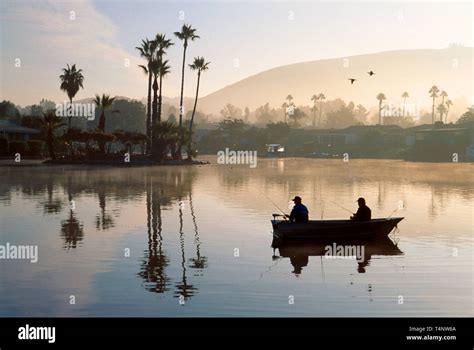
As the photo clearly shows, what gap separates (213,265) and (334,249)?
16.8 ft

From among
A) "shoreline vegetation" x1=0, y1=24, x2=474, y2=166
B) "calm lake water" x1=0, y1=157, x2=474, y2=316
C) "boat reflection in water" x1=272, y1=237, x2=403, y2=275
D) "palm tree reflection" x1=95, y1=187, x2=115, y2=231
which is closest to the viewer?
"calm lake water" x1=0, y1=157, x2=474, y2=316

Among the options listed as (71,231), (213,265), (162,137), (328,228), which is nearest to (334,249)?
(328,228)

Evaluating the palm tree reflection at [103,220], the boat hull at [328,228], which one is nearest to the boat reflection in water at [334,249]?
the boat hull at [328,228]

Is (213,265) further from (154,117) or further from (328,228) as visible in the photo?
(154,117)

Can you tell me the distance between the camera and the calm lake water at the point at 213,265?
46.0 feet

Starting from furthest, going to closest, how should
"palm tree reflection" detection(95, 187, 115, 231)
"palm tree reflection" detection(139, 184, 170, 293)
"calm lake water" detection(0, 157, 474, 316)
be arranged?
"palm tree reflection" detection(95, 187, 115, 231)
"palm tree reflection" detection(139, 184, 170, 293)
"calm lake water" detection(0, 157, 474, 316)

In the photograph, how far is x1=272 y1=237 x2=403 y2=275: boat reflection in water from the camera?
20.1 meters

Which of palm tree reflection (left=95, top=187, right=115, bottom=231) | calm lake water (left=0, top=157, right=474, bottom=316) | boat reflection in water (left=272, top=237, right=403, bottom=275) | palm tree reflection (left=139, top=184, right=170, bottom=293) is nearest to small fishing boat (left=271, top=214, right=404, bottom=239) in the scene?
boat reflection in water (left=272, top=237, right=403, bottom=275)

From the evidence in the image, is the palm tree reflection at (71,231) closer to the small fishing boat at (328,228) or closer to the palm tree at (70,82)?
the small fishing boat at (328,228)

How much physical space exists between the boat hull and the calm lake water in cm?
55

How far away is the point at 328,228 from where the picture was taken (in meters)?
21.9

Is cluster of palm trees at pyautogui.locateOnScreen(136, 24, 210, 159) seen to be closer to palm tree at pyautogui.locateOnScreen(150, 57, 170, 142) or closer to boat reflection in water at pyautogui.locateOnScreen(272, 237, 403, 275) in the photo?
palm tree at pyautogui.locateOnScreen(150, 57, 170, 142)

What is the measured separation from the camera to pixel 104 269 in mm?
17859
